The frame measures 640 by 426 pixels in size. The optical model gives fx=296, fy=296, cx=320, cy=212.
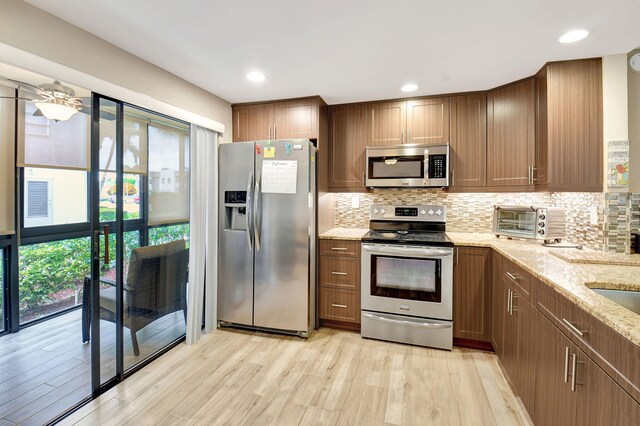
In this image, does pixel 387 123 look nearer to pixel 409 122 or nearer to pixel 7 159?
pixel 409 122

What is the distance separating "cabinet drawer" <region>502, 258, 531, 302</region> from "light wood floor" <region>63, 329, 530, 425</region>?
743 mm

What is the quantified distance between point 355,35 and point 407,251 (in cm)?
176

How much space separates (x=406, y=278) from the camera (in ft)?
8.90

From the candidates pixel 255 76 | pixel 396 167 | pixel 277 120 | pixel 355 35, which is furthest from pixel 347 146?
pixel 355 35

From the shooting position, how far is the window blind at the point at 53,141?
1.74m

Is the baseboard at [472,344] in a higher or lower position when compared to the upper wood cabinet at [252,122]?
lower

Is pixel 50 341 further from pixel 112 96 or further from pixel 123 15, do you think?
pixel 123 15

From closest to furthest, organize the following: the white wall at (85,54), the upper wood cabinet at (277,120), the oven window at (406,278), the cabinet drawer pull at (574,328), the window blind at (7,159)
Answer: the cabinet drawer pull at (574,328)
the white wall at (85,54)
the window blind at (7,159)
the oven window at (406,278)
the upper wood cabinet at (277,120)

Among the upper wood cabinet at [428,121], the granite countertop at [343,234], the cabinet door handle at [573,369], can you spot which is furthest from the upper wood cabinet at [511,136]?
the cabinet door handle at [573,369]

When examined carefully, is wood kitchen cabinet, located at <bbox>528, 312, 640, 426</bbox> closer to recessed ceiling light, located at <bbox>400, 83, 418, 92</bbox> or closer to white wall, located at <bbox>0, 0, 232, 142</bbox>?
recessed ceiling light, located at <bbox>400, 83, 418, 92</bbox>

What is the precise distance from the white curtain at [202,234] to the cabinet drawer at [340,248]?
42.7 inches

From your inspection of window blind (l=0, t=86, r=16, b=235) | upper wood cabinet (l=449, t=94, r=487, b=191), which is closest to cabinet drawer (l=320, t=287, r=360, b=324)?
upper wood cabinet (l=449, t=94, r=487, b=191)

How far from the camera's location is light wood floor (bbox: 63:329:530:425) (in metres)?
1.78

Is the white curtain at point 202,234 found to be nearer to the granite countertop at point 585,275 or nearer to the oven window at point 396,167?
the oven window at point 396,167
